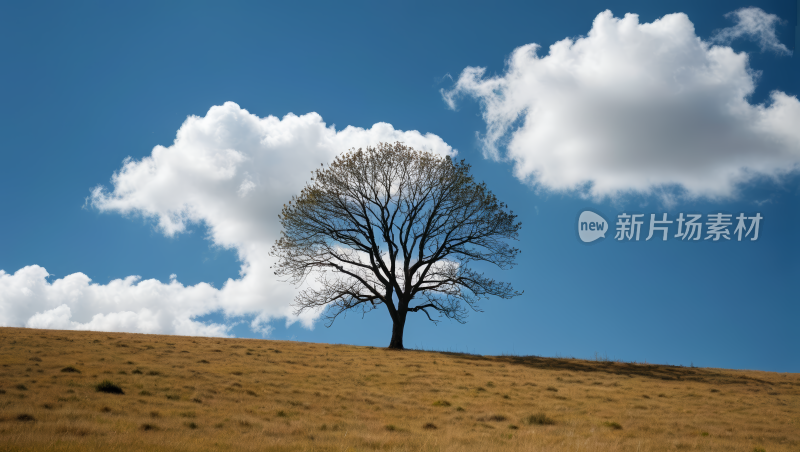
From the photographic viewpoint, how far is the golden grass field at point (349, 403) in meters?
9.83

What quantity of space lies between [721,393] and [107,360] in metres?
23.8

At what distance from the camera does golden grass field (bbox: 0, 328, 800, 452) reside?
9.83 meters

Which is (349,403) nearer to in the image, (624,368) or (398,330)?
(398,330)

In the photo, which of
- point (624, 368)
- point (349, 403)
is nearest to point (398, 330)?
→ point (624, 368)

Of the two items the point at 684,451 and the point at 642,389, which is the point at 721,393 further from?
the point at 684,451

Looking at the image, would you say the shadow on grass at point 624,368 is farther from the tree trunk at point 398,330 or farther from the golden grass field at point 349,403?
the tree trunk at point 398,330

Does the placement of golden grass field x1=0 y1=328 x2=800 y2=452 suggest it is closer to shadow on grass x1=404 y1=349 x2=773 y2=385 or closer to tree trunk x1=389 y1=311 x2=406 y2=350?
shadow on grass x1=404 y1=349 x2=773 y2=385

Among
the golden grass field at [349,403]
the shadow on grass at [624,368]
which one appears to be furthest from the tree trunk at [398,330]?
the golden grass field at [349,403]

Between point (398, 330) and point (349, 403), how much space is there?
48.5 ft

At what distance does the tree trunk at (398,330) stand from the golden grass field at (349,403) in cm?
439

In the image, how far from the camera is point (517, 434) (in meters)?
11.4

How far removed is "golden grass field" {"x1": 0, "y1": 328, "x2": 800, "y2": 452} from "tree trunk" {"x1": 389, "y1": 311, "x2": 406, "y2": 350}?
173 inches

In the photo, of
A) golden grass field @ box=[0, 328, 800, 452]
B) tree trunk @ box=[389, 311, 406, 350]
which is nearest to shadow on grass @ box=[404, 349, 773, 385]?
golden grass field @ box=[0, 328, 800, 452]

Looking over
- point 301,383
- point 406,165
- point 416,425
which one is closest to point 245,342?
point 301,383
